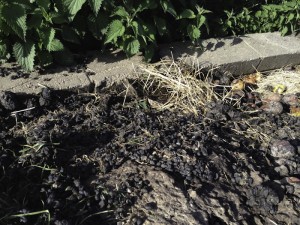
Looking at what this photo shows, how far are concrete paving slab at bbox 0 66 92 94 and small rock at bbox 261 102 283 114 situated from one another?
4.30 feet

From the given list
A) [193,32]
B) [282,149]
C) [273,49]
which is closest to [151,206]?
[282,149]

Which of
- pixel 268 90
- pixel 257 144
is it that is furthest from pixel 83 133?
pixel 268 90

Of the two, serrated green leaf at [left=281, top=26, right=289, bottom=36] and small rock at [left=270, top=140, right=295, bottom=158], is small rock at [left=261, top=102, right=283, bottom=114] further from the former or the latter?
serrated green leaf at [left=281, top=26, right=289, bottom=36]

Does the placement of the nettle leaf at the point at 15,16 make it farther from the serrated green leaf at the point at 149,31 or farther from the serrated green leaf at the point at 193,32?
the serrated green leaf at the point at 193,32

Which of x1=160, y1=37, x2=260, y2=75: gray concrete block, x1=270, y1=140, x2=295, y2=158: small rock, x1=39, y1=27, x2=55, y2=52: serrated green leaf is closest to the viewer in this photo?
x1=270, y1=140, x2=295, y2=158: small rock

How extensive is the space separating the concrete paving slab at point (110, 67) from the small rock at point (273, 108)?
100 centimetres

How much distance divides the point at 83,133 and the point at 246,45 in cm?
173

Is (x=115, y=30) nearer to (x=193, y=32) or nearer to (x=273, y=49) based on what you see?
(x=193, y=32)

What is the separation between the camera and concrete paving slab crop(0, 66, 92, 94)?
117 inches

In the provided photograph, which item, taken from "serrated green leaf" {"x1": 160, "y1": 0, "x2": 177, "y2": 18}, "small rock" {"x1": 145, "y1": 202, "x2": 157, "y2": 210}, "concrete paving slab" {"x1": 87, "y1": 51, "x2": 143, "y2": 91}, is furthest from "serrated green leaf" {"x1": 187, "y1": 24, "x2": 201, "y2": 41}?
"small rock" {"x1": 145, "y1": 202, "x2": 157, "y2": 210}

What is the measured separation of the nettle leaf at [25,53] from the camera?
293cm

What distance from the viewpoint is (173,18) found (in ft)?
11.8

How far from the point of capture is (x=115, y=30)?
10.1 feet

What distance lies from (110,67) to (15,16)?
798 millimetres
